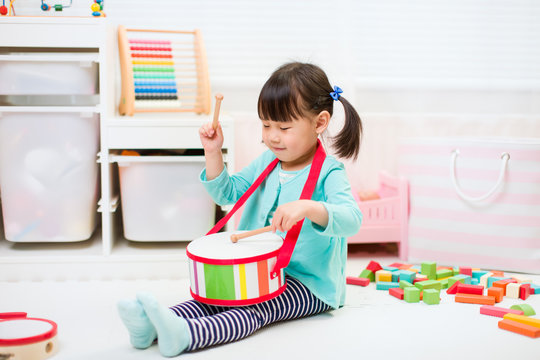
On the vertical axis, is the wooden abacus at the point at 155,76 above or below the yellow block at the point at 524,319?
above

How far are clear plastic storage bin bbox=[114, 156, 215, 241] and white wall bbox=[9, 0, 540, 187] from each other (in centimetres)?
41

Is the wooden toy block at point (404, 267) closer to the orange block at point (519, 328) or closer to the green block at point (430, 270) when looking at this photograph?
the green block at point (430, 270)

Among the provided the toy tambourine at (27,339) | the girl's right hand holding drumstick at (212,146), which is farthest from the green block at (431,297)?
the toy tambourine at (27,339)

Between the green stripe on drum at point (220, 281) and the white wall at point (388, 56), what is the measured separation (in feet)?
3.13

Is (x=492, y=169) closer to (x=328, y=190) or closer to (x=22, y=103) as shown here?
(x=328, y=190)

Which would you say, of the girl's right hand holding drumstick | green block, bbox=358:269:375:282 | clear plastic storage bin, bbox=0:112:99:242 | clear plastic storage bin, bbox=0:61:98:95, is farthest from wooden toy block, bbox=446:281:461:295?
clear plastic storage bin, bbox=0:61:98:95

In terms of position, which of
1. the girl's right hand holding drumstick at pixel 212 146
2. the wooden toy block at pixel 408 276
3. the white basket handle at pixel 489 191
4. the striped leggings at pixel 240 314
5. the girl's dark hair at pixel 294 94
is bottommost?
the wooden toy block at pixel 408 276

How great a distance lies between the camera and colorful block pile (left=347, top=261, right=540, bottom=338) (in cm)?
129

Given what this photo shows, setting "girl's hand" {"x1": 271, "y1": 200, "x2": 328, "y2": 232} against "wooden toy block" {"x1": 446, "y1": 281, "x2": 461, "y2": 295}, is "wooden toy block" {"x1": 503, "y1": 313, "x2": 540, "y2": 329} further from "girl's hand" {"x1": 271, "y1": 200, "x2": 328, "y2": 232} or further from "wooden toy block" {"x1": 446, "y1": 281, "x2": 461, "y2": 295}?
"girl's hand" {"x1": 271, "y1": 200, "x2": 328, "y2": 232}

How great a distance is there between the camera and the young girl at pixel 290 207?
1.08m

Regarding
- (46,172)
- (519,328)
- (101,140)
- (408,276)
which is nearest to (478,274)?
(408,276)

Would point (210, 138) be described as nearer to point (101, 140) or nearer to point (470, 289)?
point (101, 140)

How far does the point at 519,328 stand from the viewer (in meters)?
1.19

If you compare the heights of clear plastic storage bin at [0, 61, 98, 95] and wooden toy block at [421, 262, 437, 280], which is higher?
clear plastic storage bin at [0, 61, 98, 95]
